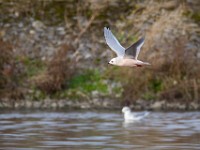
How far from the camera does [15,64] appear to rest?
25344 mm

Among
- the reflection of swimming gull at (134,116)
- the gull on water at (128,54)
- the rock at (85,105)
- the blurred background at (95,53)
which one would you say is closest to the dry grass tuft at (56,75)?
the blurred background at (95,53)

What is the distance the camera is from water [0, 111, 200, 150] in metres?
15.5

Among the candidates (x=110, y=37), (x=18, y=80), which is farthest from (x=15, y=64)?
(x=110, y=37)

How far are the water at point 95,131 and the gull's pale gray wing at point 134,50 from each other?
57.2 inches

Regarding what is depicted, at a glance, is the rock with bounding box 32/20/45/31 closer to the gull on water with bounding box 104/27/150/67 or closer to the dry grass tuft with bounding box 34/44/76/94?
the dry grass tuft with bounding box 34/44/76/94

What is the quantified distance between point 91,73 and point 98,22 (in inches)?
106

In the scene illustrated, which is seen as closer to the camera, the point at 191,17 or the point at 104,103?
the point at 104,103

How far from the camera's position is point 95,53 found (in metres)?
26.2

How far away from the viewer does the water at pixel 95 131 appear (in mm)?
15500

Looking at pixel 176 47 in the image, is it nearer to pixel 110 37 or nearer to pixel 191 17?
pixel 191 17

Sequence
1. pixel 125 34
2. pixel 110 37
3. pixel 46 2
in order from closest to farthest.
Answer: pixel 110 37, pixel 125 34, pixel 46 2

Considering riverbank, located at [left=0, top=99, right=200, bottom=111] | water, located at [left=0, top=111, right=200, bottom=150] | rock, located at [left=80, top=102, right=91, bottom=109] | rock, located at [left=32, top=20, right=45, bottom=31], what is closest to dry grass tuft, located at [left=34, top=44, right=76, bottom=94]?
riverbank, located at [left=0, top=99, right=200, bottom=111]

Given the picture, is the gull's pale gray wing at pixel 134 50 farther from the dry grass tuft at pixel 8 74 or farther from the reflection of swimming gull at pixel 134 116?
the dry grass tuft at pixel 8 74

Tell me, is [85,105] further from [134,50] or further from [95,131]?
[134,50]
